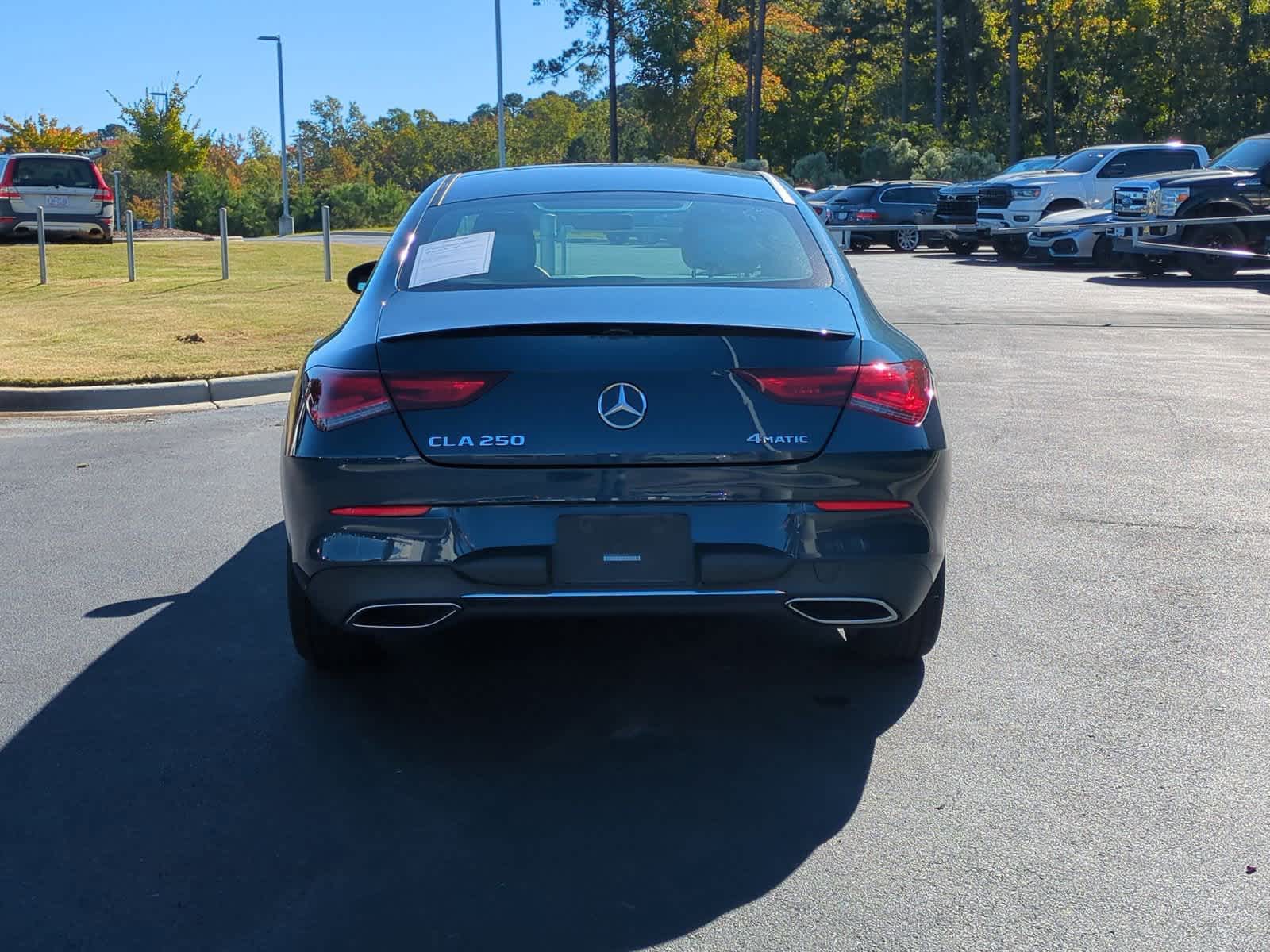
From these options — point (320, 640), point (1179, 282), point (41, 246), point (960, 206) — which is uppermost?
point (960, 206)

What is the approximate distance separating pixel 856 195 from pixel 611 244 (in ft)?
97.2

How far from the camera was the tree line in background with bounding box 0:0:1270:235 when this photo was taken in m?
52.9

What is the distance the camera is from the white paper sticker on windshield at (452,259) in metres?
4.41

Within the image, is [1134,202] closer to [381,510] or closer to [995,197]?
[995,197]

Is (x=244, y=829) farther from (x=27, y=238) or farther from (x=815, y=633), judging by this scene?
(x=27, y=238)

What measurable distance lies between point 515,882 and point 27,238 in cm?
2817

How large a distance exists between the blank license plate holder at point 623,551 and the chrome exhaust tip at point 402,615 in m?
0.35

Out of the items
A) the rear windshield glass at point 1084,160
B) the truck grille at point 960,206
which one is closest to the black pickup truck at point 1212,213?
the rear windshield glass at point 1084,160

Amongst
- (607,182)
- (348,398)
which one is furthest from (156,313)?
(348,398)

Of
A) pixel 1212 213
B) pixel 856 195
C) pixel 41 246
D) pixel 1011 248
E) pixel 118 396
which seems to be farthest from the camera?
pixel 856 195

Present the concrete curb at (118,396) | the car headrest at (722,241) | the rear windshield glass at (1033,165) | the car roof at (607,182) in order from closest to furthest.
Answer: the car headrest at (722,241), the car roof at (607,182), the concrete curb at (118,396), the rear windshield glass at (1033,165)

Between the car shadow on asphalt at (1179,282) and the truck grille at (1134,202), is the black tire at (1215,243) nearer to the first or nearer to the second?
the car shadow on asphalt at (1179,282)

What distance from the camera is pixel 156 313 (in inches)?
627

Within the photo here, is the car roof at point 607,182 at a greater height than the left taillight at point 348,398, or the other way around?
the car roof at point 607,182
